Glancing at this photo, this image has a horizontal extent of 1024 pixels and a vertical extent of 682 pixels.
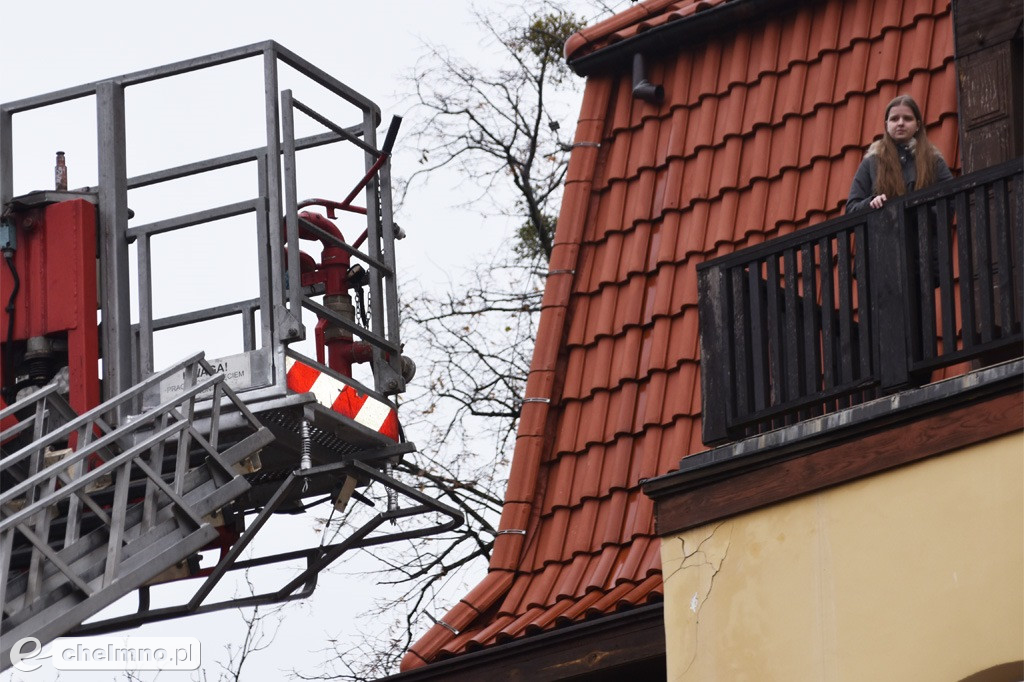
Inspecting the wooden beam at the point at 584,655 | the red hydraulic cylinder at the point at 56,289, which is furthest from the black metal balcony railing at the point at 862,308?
the red hydraulic cylinder at the point at 56,289

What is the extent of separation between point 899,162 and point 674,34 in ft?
9.45

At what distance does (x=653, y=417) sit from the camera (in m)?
10.2

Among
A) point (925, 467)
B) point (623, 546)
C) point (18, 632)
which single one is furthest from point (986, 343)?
point (18, 632)

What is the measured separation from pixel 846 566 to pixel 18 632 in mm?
4104

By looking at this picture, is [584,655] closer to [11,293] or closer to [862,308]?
[862,308]

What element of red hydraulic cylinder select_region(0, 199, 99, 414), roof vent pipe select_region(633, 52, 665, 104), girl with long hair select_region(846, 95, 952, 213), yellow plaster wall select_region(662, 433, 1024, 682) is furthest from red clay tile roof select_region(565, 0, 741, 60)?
yellow plaster wall select_region(662, 433, 1024, 682)

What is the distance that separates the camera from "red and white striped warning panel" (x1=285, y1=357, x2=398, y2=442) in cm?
1171

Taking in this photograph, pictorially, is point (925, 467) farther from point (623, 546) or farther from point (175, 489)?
point (175, 489)

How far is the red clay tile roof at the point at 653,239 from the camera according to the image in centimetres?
1009

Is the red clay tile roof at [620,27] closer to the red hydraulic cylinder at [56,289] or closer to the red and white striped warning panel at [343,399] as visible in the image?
the red and white striped warning panel at [343,399]

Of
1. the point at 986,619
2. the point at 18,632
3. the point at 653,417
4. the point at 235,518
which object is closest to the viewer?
the point at 986,619

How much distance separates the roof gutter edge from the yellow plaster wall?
399 cm

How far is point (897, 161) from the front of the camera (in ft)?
28.7

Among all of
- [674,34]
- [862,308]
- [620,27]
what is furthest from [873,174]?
[620,27]
